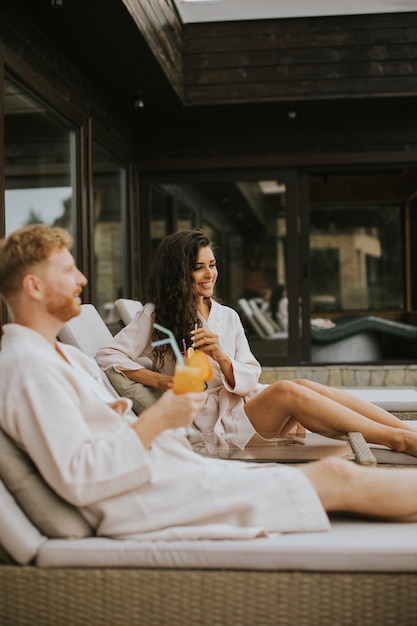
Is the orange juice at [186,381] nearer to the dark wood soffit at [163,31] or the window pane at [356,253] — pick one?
the dark wood soffit at [163,31]

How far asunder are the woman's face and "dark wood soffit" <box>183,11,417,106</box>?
11.5 feet

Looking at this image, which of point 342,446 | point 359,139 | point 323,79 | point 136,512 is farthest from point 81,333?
point 359,139

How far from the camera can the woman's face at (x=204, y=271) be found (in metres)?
3.48

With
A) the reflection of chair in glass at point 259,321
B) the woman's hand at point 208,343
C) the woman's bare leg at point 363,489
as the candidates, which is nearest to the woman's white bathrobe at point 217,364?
the woman's hand at point 208,343

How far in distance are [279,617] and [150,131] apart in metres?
6.05

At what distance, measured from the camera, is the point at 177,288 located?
3.46 metres

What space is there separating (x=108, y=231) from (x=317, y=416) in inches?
166

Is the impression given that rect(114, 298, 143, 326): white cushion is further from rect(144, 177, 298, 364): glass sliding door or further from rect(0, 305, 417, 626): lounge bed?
rect(144, 177, 298, 364): glass sliding door

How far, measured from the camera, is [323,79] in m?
6.62

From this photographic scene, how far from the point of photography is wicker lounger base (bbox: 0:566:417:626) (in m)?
1.83

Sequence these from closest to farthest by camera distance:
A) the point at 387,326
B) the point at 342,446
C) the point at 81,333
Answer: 1. the point at 342,446
2. the point at 81,333
3. the point at 387,326

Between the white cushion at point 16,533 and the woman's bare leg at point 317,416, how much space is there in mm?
1454

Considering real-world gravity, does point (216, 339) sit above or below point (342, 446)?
above

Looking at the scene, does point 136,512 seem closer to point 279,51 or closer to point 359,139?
point 279,51
